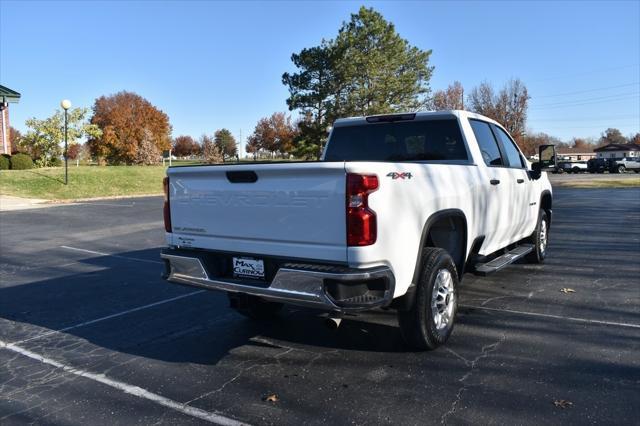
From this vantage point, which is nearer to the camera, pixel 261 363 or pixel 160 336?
pixel 261 363

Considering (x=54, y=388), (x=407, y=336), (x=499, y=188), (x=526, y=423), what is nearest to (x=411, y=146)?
(x=499, y=188)

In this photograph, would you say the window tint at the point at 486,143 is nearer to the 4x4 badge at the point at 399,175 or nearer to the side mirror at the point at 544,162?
the side mirror at the point at 544,162

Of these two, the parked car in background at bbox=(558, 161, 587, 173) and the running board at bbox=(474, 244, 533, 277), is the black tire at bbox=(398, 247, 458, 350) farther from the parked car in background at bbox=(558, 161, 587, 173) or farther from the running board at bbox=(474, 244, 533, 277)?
the parked car in background at bbox=(558, 161, 587, 173)

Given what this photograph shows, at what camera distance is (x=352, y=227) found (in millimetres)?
3453

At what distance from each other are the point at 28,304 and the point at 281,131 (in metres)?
80.9

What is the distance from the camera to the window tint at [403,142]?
5414mm

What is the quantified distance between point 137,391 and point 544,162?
6034 millimetres

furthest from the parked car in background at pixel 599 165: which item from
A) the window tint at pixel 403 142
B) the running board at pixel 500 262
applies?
the window tint at pixel 403 142

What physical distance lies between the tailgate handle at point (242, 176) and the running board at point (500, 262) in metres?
2.53

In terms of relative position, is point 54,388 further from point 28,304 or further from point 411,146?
point 411,146

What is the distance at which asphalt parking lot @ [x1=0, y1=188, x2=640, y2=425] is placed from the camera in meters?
3.31

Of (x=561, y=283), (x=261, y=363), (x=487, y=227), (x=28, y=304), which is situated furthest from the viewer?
(x=561, y=283)

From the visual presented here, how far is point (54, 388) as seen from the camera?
149 inches

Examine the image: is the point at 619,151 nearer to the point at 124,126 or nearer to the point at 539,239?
the point at 124,126
